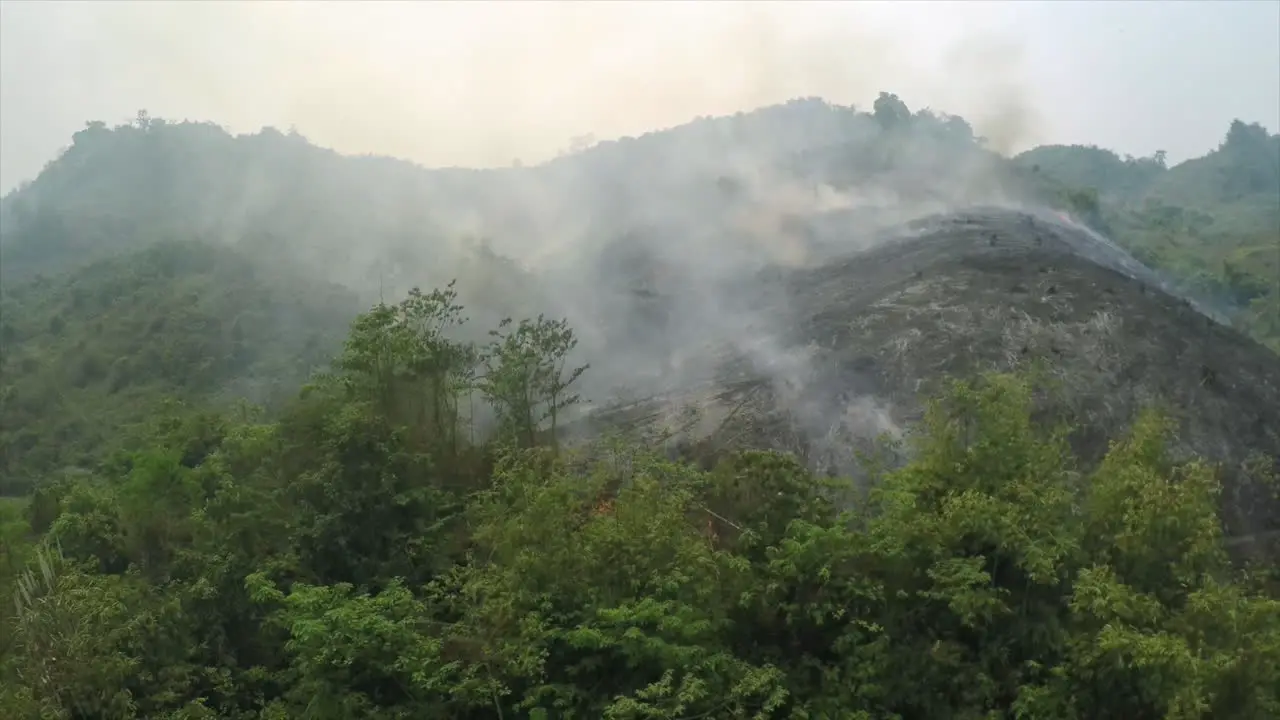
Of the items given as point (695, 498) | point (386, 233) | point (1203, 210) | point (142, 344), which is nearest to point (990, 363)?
point (695, 498)

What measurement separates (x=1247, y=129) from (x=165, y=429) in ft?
389

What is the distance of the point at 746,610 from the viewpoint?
14.0 metres

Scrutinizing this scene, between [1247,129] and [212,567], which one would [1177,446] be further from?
[1247,129]

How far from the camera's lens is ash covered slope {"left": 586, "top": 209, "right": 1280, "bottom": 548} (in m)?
23.1

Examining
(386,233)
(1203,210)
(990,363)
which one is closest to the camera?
(990,363)

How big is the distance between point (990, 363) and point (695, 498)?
11498 millimetres

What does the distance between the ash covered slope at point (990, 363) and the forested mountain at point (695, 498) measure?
0.38 ft

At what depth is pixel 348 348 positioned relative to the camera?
18750mm

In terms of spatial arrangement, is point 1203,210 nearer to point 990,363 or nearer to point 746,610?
point 990,363

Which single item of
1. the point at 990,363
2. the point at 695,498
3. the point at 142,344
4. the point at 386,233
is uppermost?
the point at 386,233

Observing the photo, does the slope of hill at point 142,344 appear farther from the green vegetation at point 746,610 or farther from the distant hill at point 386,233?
the green vegetation at point 746,610

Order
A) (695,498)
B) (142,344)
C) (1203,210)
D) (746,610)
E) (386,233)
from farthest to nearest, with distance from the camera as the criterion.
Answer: (1203,210) → (386,233) → (142,344) → (695,498) → (746,610)

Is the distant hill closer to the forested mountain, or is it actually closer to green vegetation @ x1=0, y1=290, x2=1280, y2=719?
the forested mountain

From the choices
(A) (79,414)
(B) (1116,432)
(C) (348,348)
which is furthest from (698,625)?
(A) (79,414)
